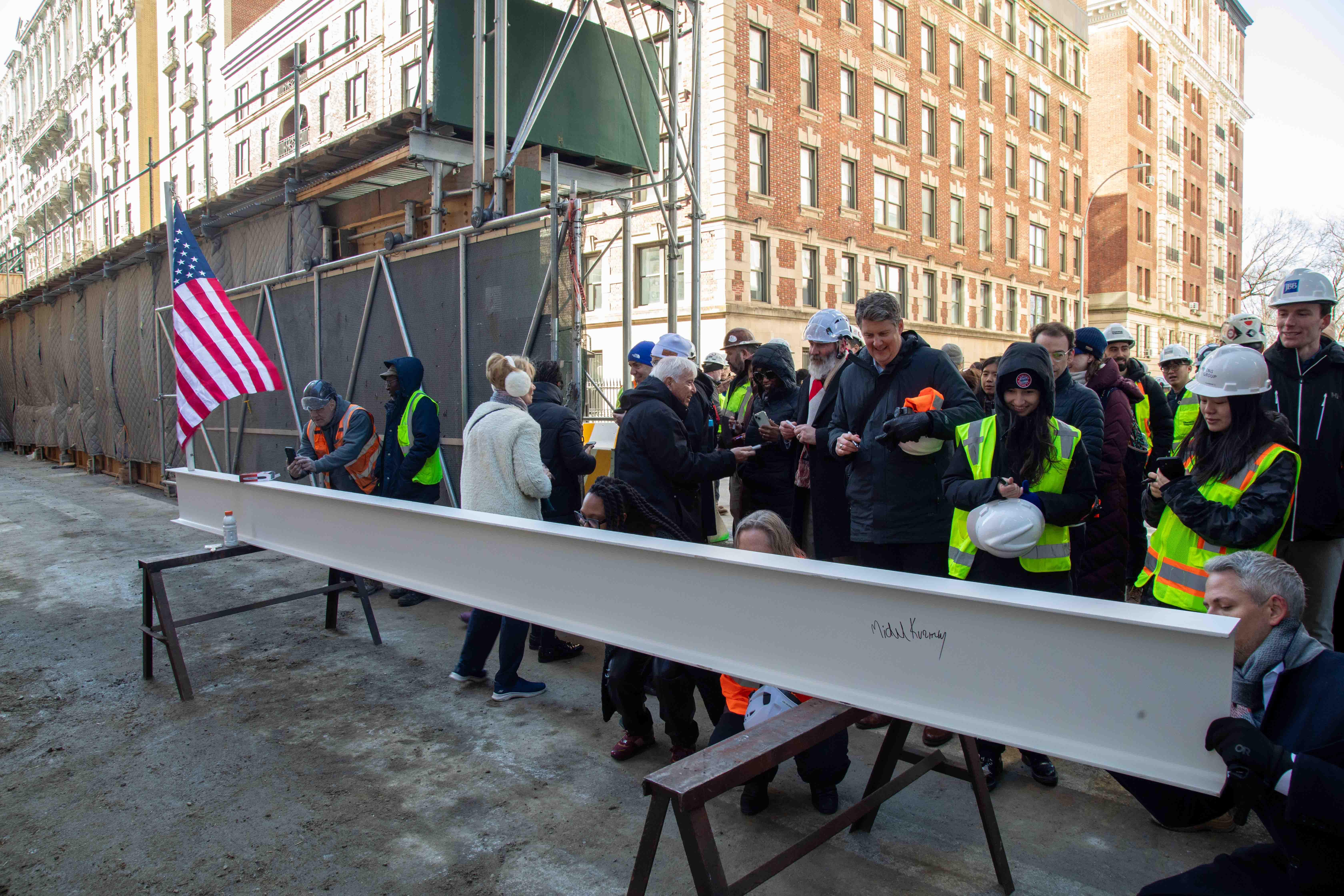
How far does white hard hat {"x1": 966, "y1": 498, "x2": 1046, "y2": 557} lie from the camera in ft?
10.7

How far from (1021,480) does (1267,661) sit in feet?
4.17

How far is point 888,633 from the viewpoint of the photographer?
8.44 feet

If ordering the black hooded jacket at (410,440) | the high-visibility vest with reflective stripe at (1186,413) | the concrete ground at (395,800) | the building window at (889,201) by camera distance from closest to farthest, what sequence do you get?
the concrete ground at (395,800)
the high-visibility vest with reflective stripe at (1186,413)
the black hooded jacket at (410,440)
the building window at (889,201)

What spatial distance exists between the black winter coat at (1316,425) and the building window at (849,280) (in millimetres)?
25441

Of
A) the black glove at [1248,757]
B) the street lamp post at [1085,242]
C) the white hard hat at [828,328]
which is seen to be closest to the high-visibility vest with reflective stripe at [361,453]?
the white hard hat at [828,328]

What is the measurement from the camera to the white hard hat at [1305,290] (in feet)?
12.8

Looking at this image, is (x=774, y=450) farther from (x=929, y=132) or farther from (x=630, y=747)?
(x=929, y=132)

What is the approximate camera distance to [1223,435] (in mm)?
3385

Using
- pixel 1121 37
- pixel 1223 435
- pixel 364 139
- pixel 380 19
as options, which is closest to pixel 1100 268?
pixel 1121 37

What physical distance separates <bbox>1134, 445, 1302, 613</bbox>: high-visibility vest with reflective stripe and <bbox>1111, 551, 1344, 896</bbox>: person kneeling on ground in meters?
0.79

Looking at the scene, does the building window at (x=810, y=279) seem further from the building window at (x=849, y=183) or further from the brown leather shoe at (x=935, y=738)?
the brown leather shoe at (x=935, y=738)

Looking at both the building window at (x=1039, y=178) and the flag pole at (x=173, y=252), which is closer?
the flag pole at (x=173, y=252)

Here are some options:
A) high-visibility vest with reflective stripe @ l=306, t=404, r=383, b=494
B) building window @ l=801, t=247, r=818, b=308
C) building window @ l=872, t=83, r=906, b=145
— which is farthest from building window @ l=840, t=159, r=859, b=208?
high-visibility vest with reflective stripe @ l=306, t=404, r=383, b=494

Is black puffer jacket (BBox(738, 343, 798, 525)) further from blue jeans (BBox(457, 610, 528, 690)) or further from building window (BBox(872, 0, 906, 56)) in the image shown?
building window (BBox(872, 0, 906, 56))
